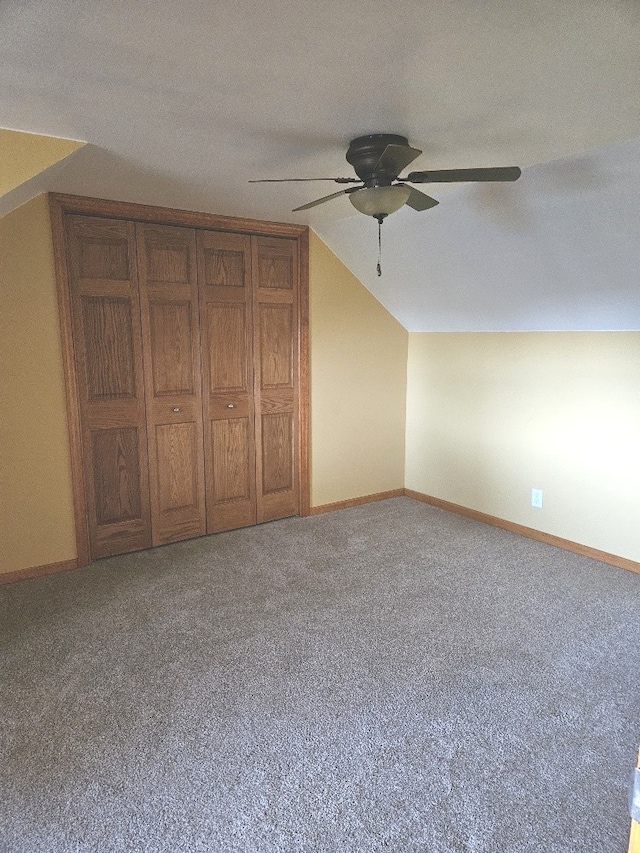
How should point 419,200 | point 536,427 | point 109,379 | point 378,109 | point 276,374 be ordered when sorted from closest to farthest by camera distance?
point 378,109 → point 419,200 → point 109,379 → point 536,427 → point 276,374

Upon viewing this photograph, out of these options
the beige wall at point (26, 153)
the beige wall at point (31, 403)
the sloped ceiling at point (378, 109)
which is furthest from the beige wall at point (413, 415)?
the beige wall at point (26, 153)

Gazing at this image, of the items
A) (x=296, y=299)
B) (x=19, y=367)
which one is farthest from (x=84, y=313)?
(x=296, y=299)

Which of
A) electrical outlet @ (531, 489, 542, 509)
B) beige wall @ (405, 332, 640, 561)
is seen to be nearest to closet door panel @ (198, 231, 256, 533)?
beige wall @ (405, 332, 640, 561)

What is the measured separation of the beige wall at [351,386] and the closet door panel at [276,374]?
16 cm

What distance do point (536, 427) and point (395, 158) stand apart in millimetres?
2300

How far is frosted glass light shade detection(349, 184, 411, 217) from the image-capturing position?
2062 millimetres

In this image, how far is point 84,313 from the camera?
3.15 m

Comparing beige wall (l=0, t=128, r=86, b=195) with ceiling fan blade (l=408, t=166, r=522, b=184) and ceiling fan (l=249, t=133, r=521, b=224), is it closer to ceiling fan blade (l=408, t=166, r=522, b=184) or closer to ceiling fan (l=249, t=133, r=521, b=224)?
ceiling fan (l=249, t=133, r=521, b=224)

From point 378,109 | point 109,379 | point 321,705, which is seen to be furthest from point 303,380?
point 321,705

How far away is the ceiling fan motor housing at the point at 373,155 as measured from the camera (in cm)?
209

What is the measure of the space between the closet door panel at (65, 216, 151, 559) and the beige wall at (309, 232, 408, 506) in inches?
50.9

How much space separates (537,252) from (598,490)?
151 centimetres

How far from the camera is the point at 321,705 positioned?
2.05 meters

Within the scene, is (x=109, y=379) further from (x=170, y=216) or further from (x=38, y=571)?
(x=38, y=571)
